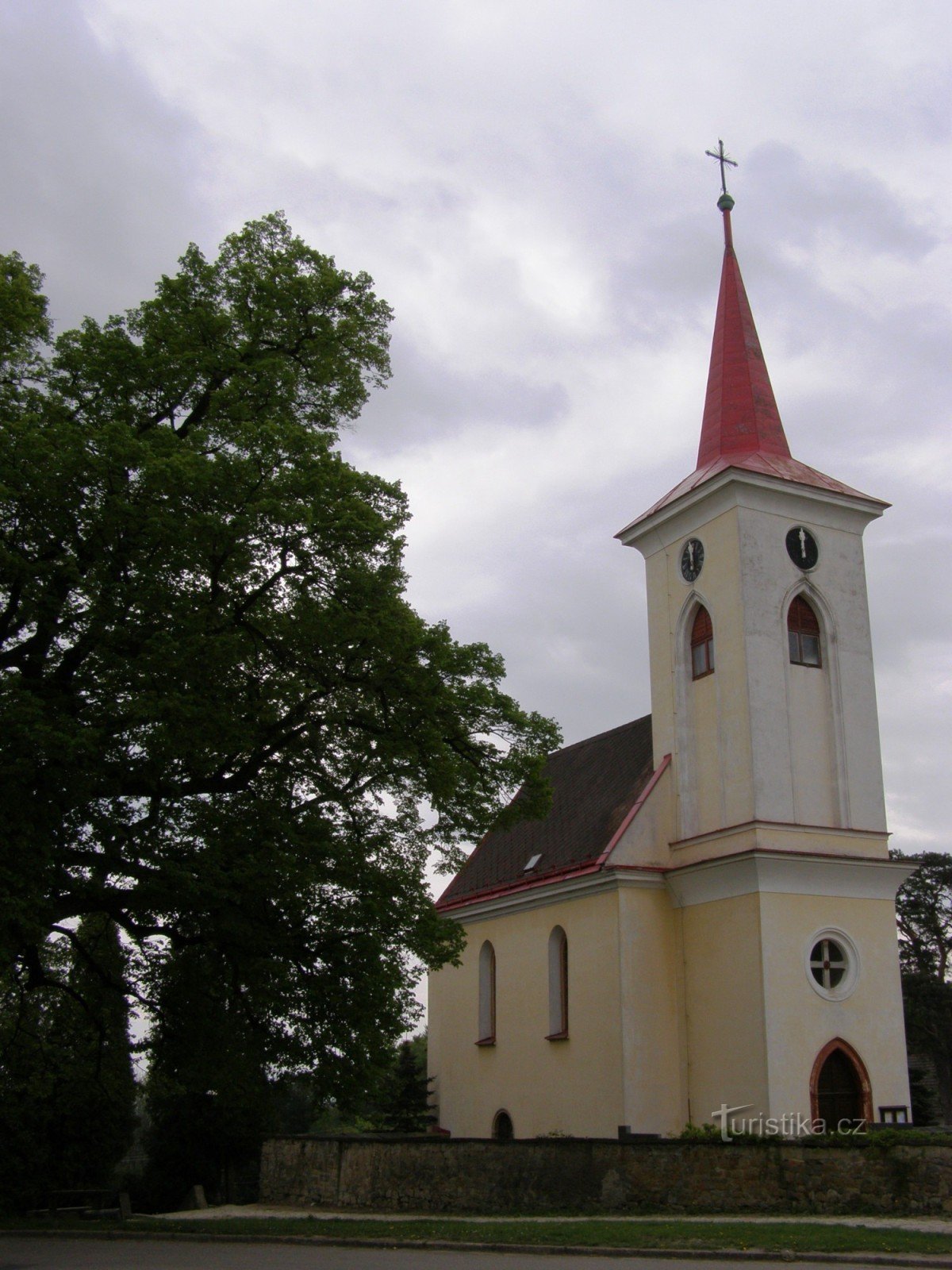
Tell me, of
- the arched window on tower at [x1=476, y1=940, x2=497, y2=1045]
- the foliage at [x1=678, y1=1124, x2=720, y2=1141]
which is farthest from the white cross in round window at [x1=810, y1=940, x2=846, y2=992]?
the arched window on tower at [x1=476, y1=940, x2=497, y2=1045]

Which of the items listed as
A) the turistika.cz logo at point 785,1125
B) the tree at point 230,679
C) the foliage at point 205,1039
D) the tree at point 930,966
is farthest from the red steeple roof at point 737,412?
the tree at point 930,966

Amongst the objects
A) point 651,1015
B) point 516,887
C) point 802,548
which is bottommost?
point 651,1015

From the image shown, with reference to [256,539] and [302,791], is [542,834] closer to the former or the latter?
[302,791]

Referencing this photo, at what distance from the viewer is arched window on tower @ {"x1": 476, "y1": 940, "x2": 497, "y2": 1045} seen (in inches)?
1144

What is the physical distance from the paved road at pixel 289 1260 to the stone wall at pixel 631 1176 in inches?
139

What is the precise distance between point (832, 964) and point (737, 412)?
1180 cm

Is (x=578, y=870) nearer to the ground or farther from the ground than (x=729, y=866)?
farther from the ground

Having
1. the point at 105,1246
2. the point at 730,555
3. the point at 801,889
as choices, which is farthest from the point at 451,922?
the point at 730,555

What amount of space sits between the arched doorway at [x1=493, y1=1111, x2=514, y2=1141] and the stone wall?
7.25 m

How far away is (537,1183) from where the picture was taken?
1756cm

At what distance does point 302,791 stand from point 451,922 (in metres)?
2.92

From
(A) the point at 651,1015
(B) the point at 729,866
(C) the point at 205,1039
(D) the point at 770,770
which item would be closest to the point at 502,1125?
(A) the point at 651,1015

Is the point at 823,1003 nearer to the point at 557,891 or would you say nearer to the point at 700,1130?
the point at 700,1130

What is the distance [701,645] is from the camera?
25.7 m
